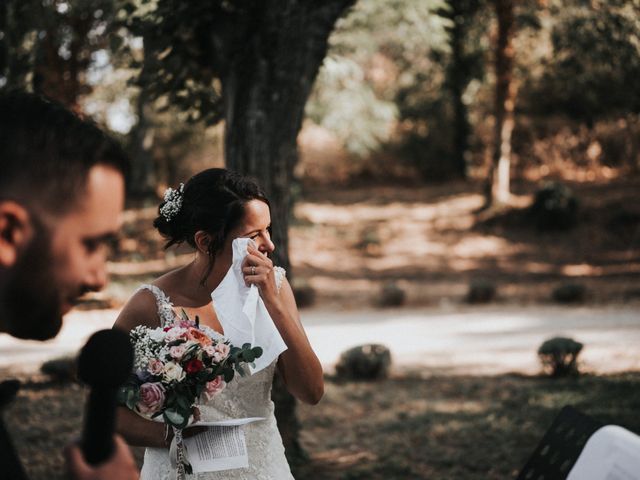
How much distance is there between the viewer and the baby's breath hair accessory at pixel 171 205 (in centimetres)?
309

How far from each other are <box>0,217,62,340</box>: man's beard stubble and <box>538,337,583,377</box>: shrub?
26.6 feet

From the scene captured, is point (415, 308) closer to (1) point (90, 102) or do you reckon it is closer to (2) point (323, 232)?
(2) point (323, 232)

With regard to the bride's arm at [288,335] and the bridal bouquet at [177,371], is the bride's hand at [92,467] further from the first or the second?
the bride's arm at [288,335]

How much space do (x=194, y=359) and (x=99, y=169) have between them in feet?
4.62

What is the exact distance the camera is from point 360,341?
11875 mm

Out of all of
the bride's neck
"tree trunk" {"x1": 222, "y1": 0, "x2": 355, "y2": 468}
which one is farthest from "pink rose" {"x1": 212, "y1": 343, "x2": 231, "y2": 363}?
"tree trunk" {"x1": 222, "y1": 0, "x2": 355, "y2": 468}

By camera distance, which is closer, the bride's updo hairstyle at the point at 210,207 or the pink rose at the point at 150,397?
the pink rose at the point at 150,397

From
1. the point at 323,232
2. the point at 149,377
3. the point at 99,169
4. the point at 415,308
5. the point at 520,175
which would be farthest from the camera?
the point at 520,175

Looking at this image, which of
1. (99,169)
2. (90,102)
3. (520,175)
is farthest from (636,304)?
(90,102)

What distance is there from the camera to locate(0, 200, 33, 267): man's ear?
111 centimetres

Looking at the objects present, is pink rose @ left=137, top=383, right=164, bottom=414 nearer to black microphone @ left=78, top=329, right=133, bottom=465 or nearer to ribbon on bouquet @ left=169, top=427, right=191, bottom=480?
ribbon on bouquet @ left=169, top=427, right=191, bottom=480

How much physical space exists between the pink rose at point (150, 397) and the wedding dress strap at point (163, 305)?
0.45 metres

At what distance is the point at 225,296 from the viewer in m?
2.83

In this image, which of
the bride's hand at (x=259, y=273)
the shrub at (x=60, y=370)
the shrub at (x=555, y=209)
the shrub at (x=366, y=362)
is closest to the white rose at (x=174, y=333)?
the bride's hand at (x=259, y=273)
